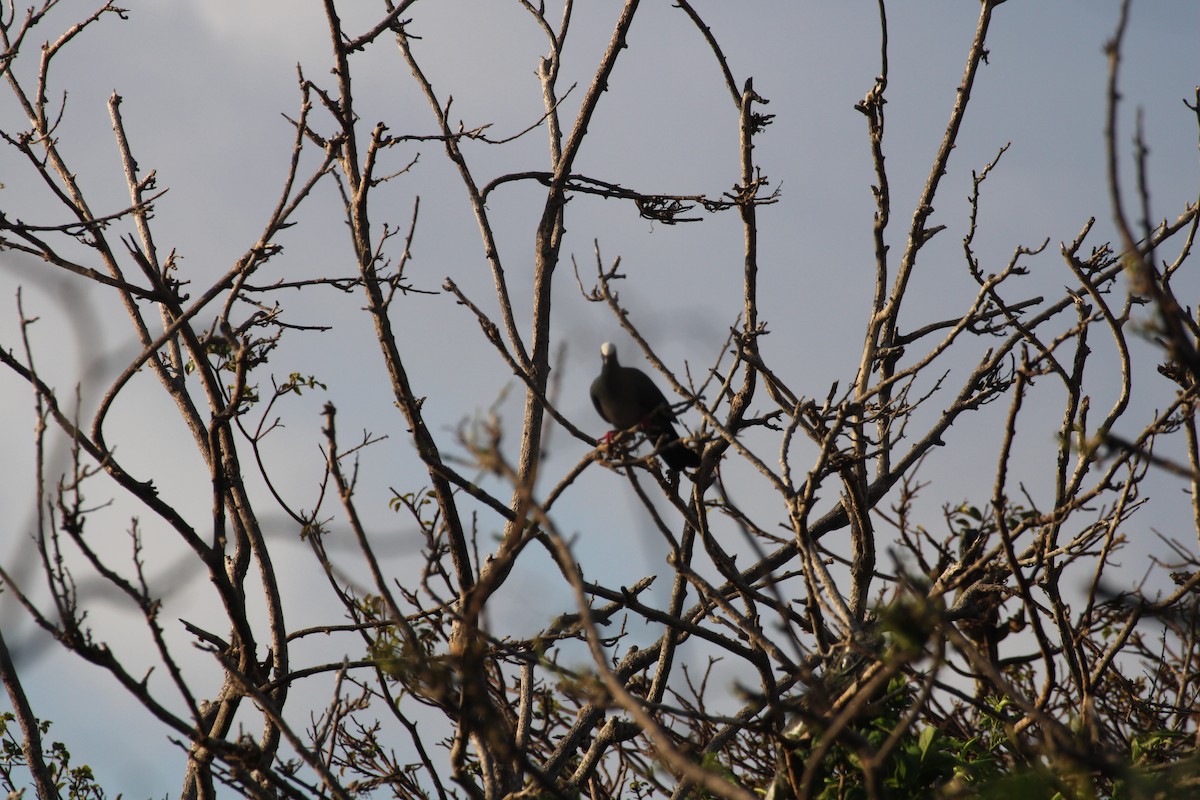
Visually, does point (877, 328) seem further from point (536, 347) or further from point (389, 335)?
point (389, 335)

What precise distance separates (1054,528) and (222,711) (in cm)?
344

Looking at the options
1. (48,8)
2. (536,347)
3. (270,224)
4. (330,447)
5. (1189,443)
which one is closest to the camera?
(330,447)

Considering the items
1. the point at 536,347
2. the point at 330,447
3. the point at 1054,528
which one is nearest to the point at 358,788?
the point at 536,347

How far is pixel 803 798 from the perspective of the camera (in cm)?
264

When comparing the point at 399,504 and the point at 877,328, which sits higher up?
the point at 877,328

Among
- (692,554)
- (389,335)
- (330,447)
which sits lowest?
(330,447)

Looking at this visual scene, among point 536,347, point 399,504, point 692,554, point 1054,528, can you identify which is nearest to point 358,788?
point 399,504

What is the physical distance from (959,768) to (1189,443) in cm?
149

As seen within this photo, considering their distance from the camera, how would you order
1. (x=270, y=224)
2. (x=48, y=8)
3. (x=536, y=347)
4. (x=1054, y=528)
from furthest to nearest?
(x=536, y=347), (x=48, y=8), (x=270, y=224), (x=1054, y=528)

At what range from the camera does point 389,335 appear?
457 cm

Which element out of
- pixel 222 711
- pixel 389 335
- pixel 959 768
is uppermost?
pixel 389 335

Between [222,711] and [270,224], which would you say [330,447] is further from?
[222,711]

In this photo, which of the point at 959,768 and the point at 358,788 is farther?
the point at 358,788

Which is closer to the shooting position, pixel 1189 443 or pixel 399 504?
pixel 1189 443
